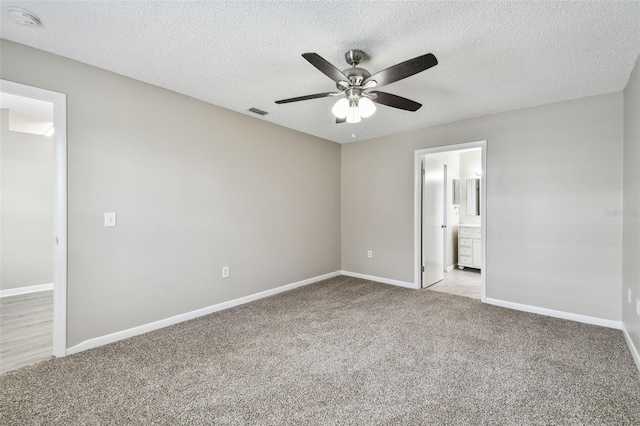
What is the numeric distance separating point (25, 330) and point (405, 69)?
163 inches

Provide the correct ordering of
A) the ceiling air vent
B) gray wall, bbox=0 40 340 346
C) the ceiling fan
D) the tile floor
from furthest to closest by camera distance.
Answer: the tile floor
the ceiling air vent
gray wall, bbox=0 40 340 346
the ceiling fan

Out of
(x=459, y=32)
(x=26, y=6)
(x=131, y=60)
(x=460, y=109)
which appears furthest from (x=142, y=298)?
(x=460, y=109)

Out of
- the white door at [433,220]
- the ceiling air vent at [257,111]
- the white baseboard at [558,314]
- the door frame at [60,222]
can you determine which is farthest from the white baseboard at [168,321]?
the white baseboard at [558,314]

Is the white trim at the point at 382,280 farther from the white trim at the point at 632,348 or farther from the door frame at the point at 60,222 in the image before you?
the door frame at the point at 60,222

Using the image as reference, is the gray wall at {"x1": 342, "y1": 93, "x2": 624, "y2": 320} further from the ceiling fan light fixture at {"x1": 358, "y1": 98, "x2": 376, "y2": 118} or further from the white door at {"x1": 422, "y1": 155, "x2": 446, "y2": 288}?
the ceiling fan light fixture at {"x1": 358, "y1": 98, "x2": 376, "y2": 118}

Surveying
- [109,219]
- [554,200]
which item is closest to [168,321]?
[109,219]

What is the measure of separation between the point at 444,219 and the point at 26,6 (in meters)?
5.30

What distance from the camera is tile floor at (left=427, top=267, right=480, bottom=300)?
167 inches

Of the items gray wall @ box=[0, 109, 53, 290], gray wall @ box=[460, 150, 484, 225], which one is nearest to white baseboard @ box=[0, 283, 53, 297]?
gray wall @ box=[0, 109, 53, 290]

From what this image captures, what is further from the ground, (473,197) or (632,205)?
(473,197)

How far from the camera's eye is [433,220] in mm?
4637

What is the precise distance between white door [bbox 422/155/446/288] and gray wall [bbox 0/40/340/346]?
6.31ft

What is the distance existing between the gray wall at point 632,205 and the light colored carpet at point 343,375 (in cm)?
32

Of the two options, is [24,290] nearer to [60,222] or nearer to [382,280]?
[60,222]
